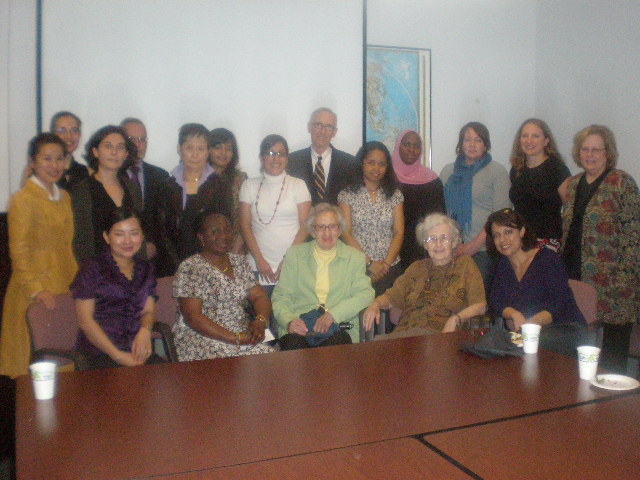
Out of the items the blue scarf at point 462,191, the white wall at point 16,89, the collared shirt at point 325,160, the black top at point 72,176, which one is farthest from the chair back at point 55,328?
the blue scarf at point 462,191

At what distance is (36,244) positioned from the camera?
3145 mm

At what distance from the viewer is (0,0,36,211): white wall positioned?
13.1 ft

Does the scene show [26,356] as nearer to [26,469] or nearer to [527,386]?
[26,469]

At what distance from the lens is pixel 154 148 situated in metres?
4.40

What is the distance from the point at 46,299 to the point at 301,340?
3.94 feet

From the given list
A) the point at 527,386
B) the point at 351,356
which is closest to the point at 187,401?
the point at 351,356

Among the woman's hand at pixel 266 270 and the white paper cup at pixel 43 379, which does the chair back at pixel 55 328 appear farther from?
the woman's hand at pixel 266 270

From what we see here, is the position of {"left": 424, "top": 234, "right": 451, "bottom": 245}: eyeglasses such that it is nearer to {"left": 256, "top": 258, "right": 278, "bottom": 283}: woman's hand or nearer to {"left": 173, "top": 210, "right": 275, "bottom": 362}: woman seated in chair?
{"left": 173, "top": 210, "right": 275, "bottom": 362}: woman seated in chair

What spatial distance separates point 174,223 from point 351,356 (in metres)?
1.84

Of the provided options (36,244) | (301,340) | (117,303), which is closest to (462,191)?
(301,340)

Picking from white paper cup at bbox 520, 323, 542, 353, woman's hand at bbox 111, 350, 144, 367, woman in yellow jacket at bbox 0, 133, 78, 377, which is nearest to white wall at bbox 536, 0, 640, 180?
white paper cup at bbox 520, 323, 542, 353

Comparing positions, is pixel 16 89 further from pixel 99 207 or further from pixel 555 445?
pixel 555 445

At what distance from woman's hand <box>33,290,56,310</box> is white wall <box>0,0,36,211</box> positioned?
1457 millimetres

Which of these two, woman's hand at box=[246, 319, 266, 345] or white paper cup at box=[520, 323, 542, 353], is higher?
white paper cup at box=[520, 323, 542, 353]
